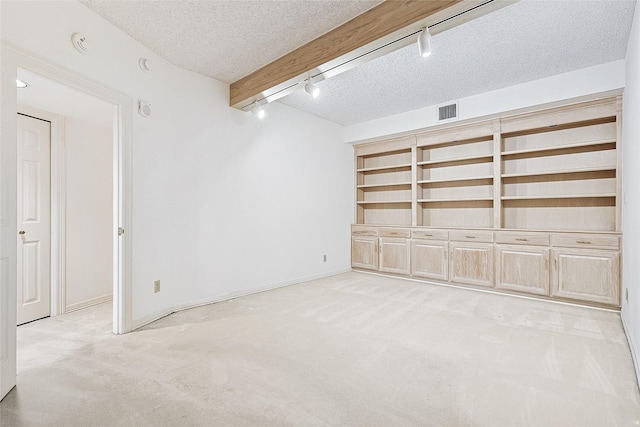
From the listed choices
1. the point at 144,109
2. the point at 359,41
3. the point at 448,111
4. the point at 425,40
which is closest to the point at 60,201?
the point at 144,109

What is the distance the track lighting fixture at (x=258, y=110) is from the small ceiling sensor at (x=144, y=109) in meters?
1.19

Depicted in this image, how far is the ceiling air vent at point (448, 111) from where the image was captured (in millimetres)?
4238

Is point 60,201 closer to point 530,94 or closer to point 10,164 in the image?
point 10,164

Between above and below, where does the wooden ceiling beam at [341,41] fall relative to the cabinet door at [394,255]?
above

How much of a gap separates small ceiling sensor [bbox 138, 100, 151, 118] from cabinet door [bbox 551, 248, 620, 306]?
4.78m

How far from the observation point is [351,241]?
5.66m

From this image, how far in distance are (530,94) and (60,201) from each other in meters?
5.56

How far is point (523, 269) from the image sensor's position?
12.7 feet

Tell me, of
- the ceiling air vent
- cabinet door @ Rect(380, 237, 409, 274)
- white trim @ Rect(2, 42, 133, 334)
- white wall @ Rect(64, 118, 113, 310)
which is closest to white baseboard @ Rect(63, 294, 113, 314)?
white wall @ Rect(64, 118, 113, 310)

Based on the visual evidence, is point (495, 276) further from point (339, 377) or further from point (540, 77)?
point (339, 377)

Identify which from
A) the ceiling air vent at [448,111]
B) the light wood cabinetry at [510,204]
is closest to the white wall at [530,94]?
the ceiling air vent at [448,111]

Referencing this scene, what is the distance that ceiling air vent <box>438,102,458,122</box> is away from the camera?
424 centimetres

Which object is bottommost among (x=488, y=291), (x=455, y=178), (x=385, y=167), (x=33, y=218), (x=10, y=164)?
(x=488, y=291)

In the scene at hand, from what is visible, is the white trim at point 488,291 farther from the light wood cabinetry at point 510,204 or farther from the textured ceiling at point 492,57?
the textured ceiling at point 492,57
